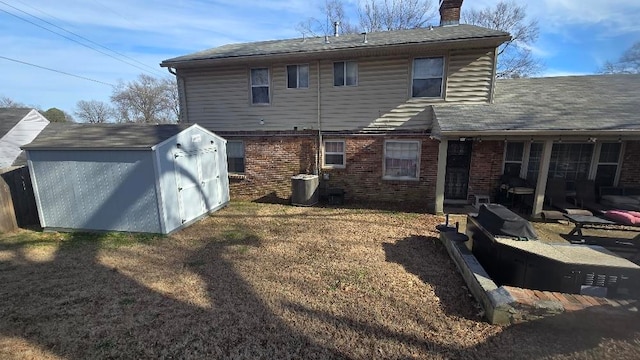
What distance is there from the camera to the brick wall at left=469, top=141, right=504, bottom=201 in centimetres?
908

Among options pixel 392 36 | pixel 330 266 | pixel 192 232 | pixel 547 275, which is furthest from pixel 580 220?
pixel 192 232

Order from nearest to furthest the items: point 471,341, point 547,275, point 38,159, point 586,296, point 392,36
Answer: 1. point 471,341
2. point 586,296
3. point 547,275
4. point 38,159
5. point 392,36

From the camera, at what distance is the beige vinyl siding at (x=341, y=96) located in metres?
8.76

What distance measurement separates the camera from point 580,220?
6.21 m

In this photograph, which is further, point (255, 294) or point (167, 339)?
point (255, 294)

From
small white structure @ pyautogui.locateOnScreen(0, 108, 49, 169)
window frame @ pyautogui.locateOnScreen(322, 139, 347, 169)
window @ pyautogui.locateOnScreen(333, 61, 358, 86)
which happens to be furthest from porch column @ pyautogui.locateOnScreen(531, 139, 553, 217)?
small white structure @ pyautogui.locateOnScreen(0, 108, 49, 169)

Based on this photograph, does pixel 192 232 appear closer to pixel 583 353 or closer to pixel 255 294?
pixel 255 294

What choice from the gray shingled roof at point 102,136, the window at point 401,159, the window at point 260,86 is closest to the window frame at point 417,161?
the window at point 401,159

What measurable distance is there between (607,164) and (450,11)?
722 centimetres

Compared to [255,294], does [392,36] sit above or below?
above

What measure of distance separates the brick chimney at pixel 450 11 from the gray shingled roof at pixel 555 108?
2.89 metres

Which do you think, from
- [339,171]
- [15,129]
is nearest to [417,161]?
[339,171]

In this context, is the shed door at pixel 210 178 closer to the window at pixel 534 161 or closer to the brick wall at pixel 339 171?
the brick wall at pixel 339 171

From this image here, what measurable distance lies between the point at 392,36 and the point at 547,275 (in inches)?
338
